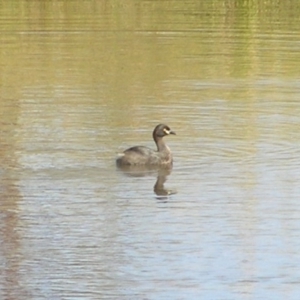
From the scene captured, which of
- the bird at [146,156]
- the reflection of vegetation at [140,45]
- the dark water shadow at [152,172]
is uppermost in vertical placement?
the bird at [146,156]

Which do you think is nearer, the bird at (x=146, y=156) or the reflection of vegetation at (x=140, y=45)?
the bird at (x=146, y=156)

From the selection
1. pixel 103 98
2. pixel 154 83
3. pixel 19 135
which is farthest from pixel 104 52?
pixel 19 135

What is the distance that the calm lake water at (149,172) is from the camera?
1017cm

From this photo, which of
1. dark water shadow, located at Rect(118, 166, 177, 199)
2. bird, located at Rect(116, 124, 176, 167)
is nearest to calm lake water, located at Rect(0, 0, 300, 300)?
dark water shadow, located at Rect(118, 166, 177, 199)

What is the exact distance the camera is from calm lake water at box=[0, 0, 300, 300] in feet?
33.4

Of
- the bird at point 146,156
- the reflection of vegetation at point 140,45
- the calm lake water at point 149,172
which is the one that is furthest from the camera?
the reflection of vegetation at point 140,45

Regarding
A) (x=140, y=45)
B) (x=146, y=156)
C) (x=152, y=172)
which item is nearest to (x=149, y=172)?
(x=152, y=172)

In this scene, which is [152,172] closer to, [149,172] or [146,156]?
[149,172]

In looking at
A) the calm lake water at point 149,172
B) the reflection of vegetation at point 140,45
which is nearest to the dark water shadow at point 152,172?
the calm lake water at point 149,172

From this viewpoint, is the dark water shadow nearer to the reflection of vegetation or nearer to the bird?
the bird

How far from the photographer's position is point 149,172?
1458cm

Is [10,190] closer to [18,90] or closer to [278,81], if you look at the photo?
[18,90]

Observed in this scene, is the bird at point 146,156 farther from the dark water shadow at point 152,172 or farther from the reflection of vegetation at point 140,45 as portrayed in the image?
the reflection of vegetation at point 140,45

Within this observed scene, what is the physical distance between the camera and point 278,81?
71.2 ft
